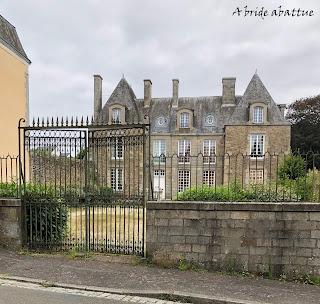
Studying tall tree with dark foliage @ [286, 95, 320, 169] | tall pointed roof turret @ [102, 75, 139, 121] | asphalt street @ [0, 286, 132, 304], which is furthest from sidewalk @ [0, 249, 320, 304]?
tall tree with dark foliage @ [286, 95, 320, 169]

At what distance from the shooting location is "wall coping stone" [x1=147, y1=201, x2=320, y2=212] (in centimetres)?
612

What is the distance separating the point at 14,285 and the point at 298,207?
16.4 feet

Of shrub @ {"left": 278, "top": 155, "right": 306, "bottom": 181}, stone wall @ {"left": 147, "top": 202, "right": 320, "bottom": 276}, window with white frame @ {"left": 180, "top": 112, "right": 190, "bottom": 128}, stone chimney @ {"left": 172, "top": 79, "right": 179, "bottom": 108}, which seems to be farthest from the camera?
stone chimney @ {"left": 172, "top": 79, "right": 179, "bottom": 108}

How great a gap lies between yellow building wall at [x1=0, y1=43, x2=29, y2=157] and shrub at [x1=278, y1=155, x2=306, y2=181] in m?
12.4

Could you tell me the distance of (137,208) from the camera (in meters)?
7.08

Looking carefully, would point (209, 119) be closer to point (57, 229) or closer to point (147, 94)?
point (147, 94)

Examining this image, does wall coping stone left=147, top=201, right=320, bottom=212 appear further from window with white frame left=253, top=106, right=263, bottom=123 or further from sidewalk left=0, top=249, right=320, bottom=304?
window with white frame left=253, top=106, right=263, bottom=123

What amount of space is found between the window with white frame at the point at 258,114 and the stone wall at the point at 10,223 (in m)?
27.0

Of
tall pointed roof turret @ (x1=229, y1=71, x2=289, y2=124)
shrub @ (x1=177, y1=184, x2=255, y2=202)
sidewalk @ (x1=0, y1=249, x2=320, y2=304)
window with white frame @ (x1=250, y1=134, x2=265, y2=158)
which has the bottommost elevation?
sidewalk @ (x1=0, y1=249, x2=320, y2=304)

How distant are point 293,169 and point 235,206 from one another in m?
2.34

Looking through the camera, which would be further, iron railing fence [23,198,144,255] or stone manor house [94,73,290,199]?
stone manor house [94,73,290,199]

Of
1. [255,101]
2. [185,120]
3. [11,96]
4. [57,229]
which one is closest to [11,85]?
[11,96]

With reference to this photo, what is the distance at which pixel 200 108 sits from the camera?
113ft

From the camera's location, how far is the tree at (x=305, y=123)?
43.1 metres
